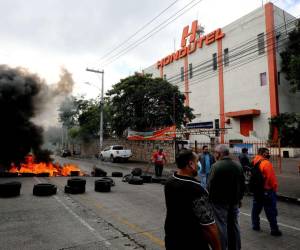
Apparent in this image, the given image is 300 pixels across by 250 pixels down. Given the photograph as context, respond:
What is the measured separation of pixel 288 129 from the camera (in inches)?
916

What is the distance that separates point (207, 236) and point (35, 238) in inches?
156

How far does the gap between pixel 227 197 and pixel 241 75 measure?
2729 centimetres

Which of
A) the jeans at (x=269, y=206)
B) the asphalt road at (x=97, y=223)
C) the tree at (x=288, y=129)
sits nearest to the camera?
the asphalt road at (x=97, y=223)

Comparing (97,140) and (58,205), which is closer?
(58,205)

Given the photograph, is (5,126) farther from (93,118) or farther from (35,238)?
(93,118)

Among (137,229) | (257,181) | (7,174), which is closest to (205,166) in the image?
(257,181)

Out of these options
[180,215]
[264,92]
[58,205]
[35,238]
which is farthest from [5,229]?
[264,92]

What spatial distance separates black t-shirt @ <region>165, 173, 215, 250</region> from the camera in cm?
236

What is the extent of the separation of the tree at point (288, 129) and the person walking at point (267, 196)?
19861 mm

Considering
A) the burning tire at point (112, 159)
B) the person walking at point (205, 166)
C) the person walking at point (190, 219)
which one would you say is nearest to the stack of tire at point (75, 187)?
the person walking at point (205, 166)

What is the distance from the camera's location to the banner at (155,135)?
2159cm

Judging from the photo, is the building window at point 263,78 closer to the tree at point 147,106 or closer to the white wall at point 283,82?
the white wall at point 283,82

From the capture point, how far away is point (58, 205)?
7.71 m

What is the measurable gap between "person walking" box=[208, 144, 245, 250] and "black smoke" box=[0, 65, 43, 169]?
13.7 metres
